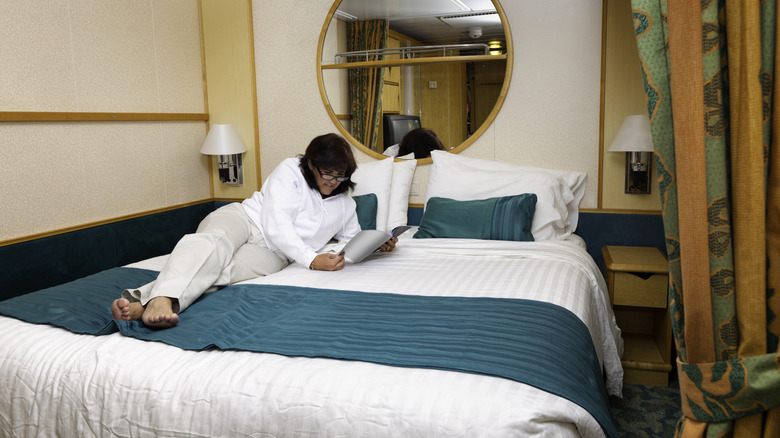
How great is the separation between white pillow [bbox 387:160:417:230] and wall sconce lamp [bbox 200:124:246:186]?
110 centimetres

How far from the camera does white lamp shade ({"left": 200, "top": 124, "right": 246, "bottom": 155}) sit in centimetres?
378

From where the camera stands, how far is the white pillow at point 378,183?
341 centimetres

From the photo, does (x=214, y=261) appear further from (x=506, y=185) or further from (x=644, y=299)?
(x=644, y=299)

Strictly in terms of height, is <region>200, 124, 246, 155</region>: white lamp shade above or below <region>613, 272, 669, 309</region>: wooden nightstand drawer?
above

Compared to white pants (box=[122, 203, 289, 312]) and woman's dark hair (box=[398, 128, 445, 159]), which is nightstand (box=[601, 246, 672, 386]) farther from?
white pants (box=[122, 203, 289, 312])

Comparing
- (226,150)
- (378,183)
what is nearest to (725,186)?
(378,183)

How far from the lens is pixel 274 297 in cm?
213

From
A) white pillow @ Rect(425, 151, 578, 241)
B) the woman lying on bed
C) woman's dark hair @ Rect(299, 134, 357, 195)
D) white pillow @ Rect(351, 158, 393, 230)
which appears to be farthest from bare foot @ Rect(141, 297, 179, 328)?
white pillow @ Rect(425, 151, 578, 241)

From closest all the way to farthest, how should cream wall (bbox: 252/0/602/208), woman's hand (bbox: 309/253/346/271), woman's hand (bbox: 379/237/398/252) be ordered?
woman's hand (bbox: 309/253/346/271) < woman's hand (bbox: 379/237/398/252) < cream wall (bbox: 252/0/602/208)

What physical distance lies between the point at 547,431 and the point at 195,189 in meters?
3.28

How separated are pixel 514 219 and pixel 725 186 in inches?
83.9

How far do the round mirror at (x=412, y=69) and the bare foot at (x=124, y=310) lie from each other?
2.08 metres

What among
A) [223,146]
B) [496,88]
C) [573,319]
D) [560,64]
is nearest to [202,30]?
[223,146]

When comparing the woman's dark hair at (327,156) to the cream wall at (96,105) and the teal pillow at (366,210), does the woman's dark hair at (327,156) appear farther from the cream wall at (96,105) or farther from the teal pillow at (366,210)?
the cream wall at (96,105)
